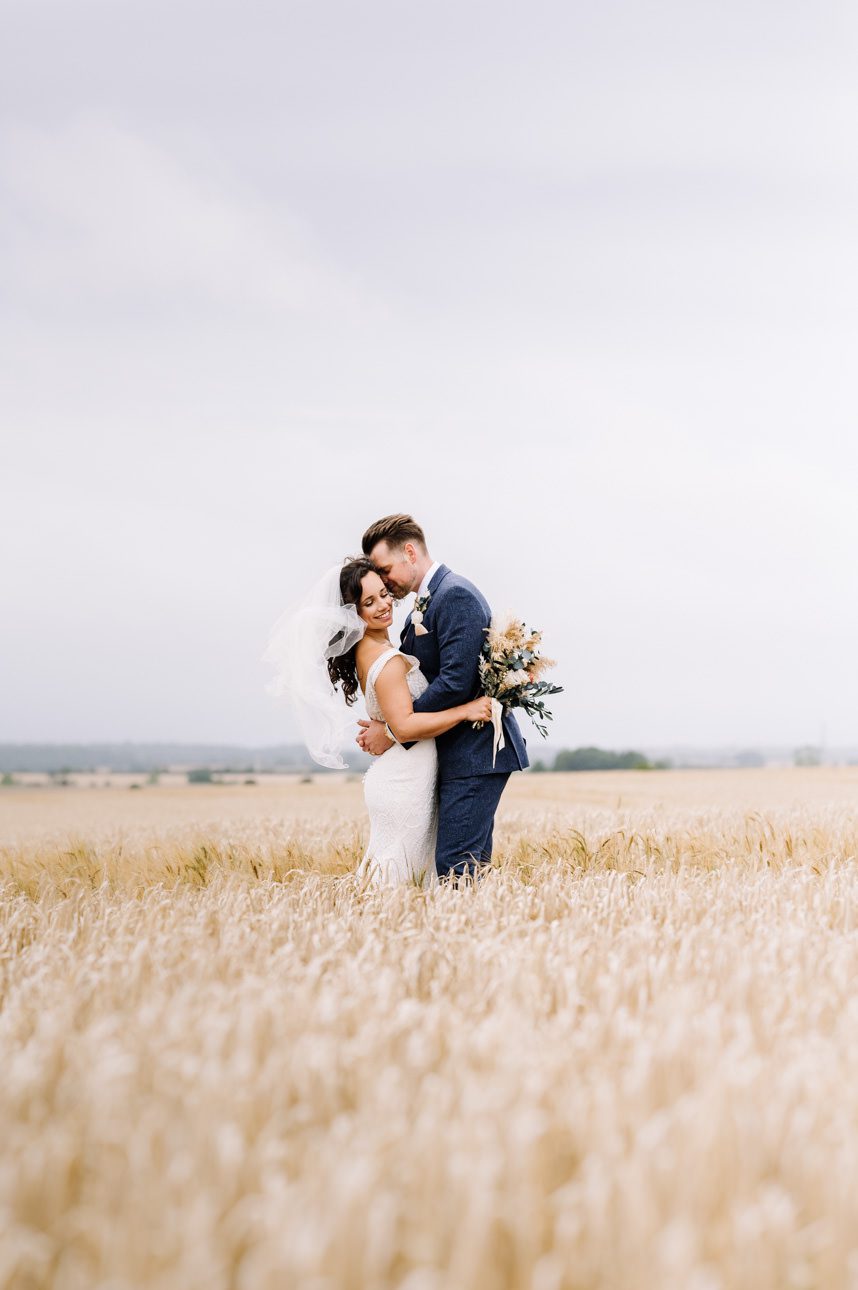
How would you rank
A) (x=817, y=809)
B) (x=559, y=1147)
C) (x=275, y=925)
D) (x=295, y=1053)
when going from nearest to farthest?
(x=559, y=1147)
(x=295, y=1053)
(x=275, y=925)
(x=817, y=809)

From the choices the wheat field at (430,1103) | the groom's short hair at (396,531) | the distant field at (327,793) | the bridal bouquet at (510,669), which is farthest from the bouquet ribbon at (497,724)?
the distant field at (327,793)

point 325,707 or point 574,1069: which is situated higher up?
point 325,707

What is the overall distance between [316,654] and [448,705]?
2.56 feet

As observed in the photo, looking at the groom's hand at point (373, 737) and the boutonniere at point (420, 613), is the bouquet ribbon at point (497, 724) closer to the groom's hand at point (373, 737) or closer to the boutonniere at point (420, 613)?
the boutonniere at point (420, 613)

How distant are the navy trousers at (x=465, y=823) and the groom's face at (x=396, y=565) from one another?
1.12 metres

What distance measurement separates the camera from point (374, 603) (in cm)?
548

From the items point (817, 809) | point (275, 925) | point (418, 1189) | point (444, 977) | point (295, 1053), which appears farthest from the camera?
point (817, 809)

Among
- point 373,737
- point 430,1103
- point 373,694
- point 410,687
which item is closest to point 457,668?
point 410,687

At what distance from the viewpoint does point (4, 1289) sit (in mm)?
1476

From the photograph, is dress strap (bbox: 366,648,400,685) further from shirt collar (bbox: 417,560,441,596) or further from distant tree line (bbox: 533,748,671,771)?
distant tree line (bbox: 533,748,671,771)

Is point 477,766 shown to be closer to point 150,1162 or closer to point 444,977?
point 444,977

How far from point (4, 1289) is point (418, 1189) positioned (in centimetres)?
63

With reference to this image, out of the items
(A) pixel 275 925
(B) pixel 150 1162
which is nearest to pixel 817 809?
(A) pixel 275 925

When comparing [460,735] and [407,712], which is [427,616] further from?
[460,735]
